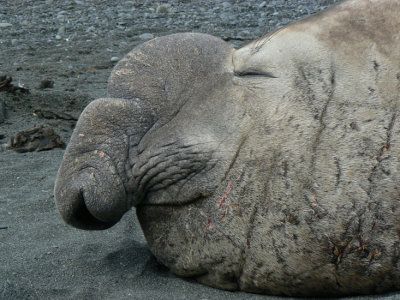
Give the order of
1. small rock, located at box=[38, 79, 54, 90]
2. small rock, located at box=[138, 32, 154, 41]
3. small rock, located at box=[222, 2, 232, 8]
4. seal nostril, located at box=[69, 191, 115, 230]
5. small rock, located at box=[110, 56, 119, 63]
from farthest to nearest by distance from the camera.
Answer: small rock, located at box=[222, 2, 232, 8]
small rock, located at box=[138, 32, 154, 41]
small rock, located at box=[110, 56, 119, 63]
small rock, located at box=[38, 79, 54, 90]
seal nostril, located at box=[69, 191, 115, 230]

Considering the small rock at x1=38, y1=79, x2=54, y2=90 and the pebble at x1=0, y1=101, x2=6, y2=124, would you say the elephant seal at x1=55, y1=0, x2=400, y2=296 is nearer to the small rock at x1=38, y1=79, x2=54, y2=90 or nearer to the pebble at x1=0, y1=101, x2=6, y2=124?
the pebble at x1=0, y1=101, x2=6, y2=124

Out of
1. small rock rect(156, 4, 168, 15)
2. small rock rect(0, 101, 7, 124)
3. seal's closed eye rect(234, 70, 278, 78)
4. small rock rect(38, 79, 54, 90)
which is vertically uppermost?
seal's closed eye rect(234, 70, 278, 78)

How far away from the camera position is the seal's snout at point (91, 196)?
258 cm

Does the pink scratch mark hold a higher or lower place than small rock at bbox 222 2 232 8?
higher

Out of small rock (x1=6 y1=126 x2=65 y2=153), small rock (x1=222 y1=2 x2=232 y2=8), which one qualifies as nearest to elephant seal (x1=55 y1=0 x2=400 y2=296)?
small rock (x1=6 y1=126 x2=65 y2=153)

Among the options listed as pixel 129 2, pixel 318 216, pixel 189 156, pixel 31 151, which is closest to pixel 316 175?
pixel 318 216

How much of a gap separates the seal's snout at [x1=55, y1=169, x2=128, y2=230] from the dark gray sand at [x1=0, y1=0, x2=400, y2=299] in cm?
31

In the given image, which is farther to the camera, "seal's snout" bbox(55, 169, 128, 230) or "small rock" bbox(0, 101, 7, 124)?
"small rock" bbox(0, 101, 7, 124)

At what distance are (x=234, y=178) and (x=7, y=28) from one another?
804 cm

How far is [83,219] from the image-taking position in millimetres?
2715

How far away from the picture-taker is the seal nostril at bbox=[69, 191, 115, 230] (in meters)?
2.62

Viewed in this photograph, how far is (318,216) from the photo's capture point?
2.33 meters

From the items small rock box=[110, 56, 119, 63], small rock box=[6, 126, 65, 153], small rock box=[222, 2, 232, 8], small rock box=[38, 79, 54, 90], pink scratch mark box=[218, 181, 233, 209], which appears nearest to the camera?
pink scratch mark box=[218, 181, 233, 209]

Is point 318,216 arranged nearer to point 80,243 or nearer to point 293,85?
point 293,85
